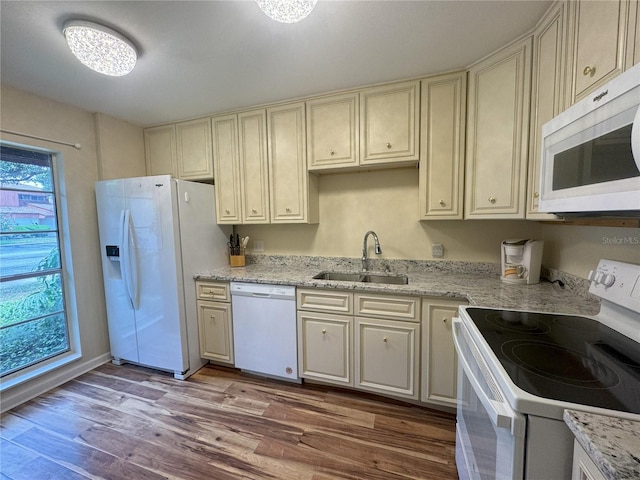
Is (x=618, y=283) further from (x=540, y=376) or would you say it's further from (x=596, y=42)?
(x=596, y=42)

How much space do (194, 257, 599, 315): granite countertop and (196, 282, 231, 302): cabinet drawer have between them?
7 cm

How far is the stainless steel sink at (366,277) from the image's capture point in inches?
85.1

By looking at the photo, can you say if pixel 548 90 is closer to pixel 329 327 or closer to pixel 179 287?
pixel 329 327

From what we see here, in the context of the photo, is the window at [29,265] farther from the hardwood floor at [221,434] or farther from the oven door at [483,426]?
the oven door at [483,426]

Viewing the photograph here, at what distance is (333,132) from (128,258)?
2060 mm

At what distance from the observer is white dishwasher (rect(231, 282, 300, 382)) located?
Answer: 208 cm

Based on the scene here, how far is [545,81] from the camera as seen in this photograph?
139 cm

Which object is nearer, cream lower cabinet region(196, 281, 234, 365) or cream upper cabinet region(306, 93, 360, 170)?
cream upper cabinet region(306, 93, 360, 170)

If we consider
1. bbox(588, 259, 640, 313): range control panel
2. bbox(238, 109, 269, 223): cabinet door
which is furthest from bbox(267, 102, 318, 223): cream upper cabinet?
bbox(588, 259, 640, 313): range control panel

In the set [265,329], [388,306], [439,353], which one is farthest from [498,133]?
[265,329]

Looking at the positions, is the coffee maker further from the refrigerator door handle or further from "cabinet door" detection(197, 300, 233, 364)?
the refrigerator door handle

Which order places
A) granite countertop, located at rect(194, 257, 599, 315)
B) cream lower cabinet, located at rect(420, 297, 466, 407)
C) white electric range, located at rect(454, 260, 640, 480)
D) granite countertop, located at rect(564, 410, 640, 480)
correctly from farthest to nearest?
1. cream lower cabinet, located at rect(420, 297, 466, 407)
2. granite countertop, located at rect(194, 257, 599, 315)
3. white electric range, located at rect(454, 260, 640, 480)
4. granite countertop, located at rect(564, 410, 640, 480)

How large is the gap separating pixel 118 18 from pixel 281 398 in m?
2.56

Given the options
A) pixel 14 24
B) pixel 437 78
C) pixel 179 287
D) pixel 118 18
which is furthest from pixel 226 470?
pixel 437 78
